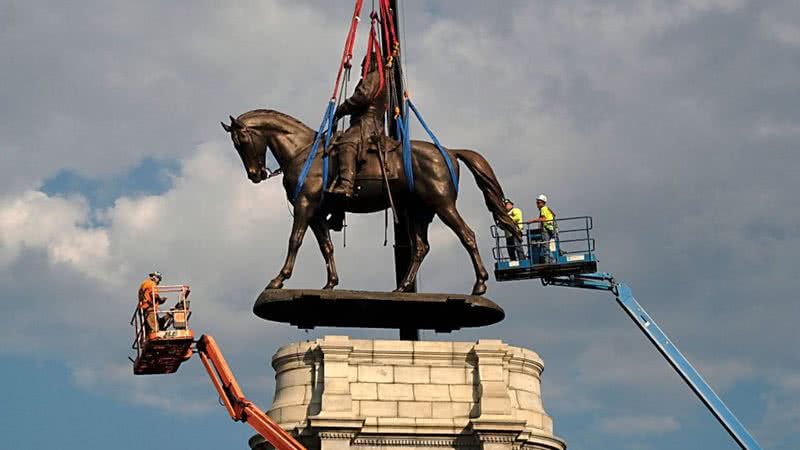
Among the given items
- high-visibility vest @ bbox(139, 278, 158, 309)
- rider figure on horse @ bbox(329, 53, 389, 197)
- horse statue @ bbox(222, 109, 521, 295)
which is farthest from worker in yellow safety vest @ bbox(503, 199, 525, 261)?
high-visibility vest @ bbox(139, 278, 158, 309)

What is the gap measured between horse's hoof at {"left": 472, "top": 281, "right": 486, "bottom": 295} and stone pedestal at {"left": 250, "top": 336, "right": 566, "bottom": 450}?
6.53 ft

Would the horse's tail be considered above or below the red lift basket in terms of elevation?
above

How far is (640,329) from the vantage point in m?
51.1

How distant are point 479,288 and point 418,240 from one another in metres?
2.33

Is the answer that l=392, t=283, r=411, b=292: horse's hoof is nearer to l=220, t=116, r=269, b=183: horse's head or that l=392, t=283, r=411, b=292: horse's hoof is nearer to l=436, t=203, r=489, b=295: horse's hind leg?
l=436, t=203, r=489, b=295: horse's hind leg

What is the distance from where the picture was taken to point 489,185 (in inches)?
1747

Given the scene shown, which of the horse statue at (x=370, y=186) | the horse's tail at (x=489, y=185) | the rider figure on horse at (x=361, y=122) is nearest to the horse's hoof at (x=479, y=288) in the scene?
the horse statue at (x=370, y=186)

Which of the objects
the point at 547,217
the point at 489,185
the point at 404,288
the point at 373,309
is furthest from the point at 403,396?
the point at 547,217

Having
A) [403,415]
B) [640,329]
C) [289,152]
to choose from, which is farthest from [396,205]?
[640,329]

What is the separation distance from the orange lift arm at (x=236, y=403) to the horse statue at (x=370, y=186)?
249cm

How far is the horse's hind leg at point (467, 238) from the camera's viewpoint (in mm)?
43469

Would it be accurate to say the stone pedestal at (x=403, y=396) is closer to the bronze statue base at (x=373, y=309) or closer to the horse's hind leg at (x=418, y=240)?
the bronze statue base at (x=373, y=309)

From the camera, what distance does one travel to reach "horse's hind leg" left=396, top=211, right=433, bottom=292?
43.9 meters

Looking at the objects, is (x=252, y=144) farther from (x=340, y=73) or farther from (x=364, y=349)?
(x=364, y=349)
